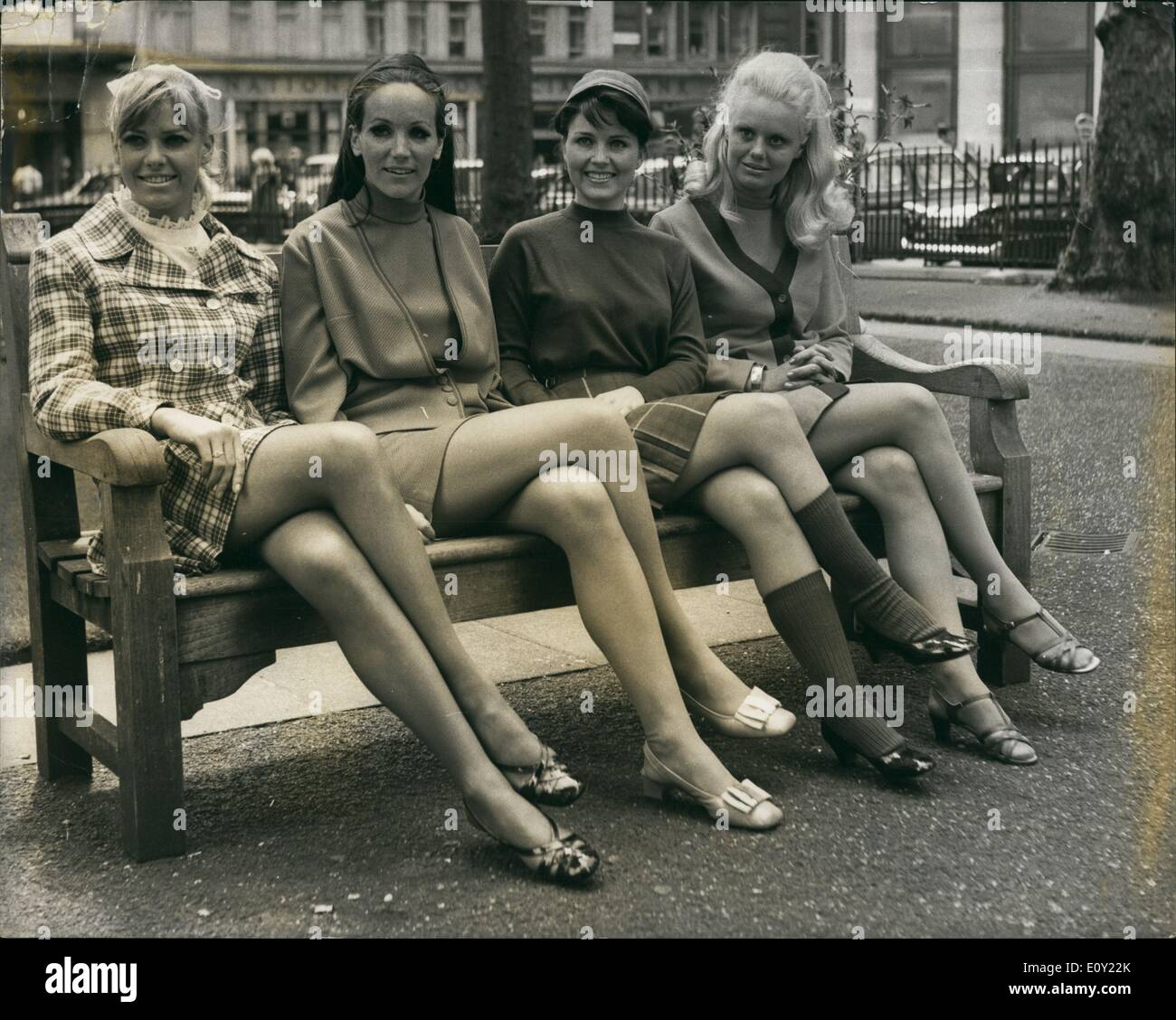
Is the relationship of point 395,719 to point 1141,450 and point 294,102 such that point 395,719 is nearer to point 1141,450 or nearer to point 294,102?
point 1141,450

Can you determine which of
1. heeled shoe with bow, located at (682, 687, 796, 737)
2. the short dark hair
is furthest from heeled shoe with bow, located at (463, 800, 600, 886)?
the short dark hair

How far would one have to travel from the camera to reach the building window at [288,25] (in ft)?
138

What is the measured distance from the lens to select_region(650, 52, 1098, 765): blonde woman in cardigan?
12.6ft

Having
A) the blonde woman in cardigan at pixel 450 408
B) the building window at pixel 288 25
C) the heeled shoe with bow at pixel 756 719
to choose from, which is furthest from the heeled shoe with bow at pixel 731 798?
the building window at pixel 288 25

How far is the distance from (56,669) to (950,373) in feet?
7.80

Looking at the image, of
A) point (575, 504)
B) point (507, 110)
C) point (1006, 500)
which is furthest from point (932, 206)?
point (575, 504)

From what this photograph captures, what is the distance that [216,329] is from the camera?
352 cm

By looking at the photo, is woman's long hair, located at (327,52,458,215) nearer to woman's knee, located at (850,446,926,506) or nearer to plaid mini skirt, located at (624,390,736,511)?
plaid mini skirt, located at (624,390,736,511)

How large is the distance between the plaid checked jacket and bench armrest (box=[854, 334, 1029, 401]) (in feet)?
5.64

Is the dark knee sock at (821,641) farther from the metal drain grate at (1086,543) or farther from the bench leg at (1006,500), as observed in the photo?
the metal drain grate at (1086,543)

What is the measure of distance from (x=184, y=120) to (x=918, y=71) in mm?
37439

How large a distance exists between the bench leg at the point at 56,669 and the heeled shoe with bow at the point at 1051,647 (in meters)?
2.15

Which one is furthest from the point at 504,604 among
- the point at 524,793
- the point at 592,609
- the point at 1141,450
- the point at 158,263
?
the point at 1141,450

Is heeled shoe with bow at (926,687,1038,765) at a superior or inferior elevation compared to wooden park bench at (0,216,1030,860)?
inferior
